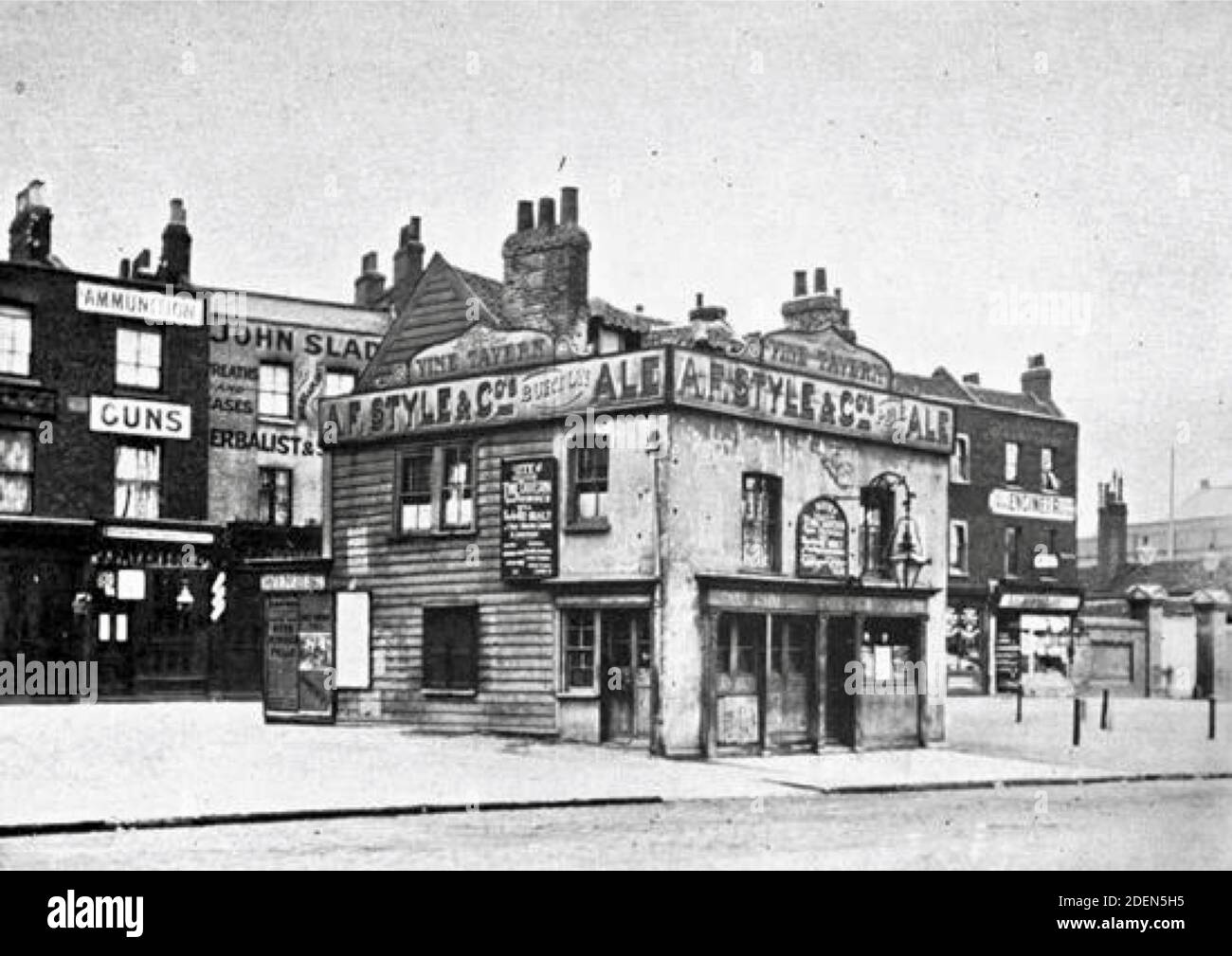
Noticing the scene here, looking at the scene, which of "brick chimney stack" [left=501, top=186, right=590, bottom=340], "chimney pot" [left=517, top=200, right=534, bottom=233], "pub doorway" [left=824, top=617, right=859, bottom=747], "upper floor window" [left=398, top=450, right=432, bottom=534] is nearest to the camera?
"pub doorway" [left=824, top=617, right=859, bottom=747]

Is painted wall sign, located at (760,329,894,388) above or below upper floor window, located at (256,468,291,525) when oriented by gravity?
above

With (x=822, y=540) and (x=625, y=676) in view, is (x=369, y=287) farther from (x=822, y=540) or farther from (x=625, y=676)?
(x=625, y=676)

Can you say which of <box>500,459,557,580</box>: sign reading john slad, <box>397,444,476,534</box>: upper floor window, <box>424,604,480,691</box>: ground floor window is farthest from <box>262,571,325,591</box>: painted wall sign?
<box>500,459,557,580</box>: sign reading john slad

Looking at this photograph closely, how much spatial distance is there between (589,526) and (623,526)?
57 centimetres

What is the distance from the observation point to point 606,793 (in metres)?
17.6

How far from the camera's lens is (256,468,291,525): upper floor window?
1535 inches

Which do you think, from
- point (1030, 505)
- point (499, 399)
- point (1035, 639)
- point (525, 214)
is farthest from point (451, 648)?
point (1030, 505)

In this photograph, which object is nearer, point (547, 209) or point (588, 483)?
point (588, 483)

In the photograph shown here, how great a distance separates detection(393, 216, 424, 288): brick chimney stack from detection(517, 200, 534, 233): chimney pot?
14.9 meters

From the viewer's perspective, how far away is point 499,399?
82.4 ft

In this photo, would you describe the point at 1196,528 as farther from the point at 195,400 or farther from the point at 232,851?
the point at 232,851

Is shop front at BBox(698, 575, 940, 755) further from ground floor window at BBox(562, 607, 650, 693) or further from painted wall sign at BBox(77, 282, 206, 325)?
painted wall sign at BBox(77, 282, 206, 325)

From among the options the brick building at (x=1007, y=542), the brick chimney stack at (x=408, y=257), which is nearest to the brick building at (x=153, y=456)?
the brick chimney stack at (x=408, y=257)
